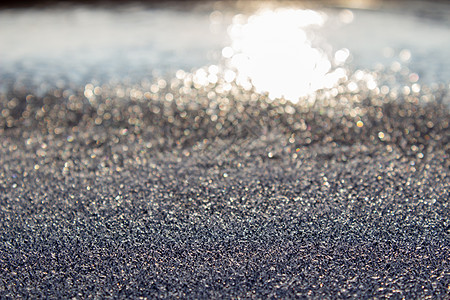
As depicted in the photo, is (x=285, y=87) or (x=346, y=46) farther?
(x=346, y=46)

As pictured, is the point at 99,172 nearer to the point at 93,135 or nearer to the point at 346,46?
the point at 93,135

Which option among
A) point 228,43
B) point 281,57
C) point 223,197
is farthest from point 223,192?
point 228,43

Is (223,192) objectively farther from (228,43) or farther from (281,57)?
(228,43)

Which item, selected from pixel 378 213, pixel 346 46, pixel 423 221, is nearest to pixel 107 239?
pixel 378 213

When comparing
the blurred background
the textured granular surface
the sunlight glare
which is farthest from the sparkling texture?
the blurred background

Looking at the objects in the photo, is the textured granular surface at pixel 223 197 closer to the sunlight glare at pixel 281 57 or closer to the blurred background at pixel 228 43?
the sunlight glare at pixel 281 57

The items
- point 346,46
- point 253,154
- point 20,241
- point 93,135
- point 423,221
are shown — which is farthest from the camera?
point 346,46

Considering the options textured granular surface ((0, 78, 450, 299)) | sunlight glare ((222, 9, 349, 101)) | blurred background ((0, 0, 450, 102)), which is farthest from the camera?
blurred background ((0, 0, 450, 102))

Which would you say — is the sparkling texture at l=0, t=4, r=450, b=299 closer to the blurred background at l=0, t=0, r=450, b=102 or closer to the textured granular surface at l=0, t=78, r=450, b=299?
the textured granular surface at l=0, t=78, r=450, b=299
